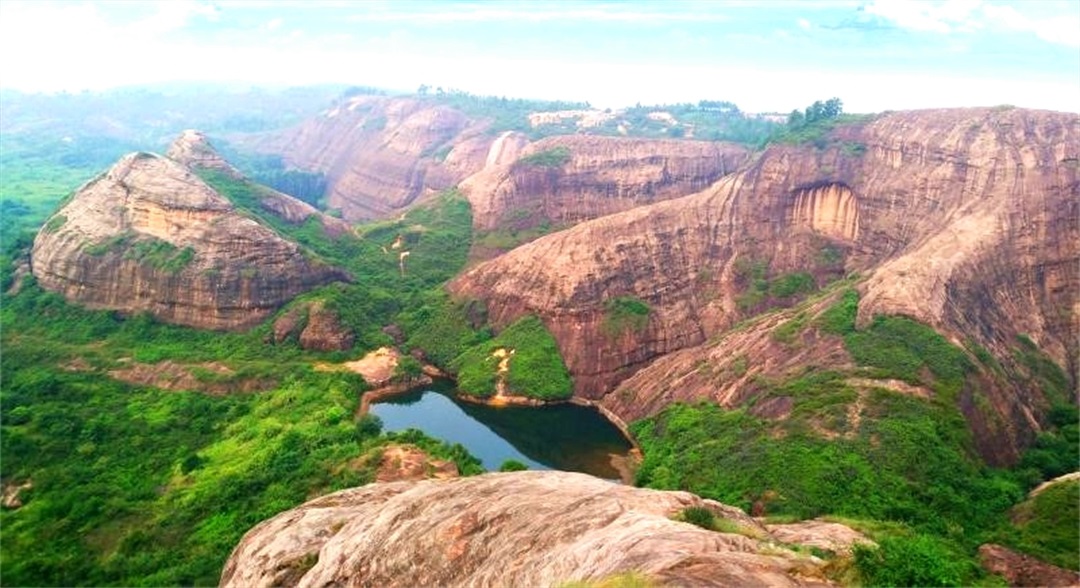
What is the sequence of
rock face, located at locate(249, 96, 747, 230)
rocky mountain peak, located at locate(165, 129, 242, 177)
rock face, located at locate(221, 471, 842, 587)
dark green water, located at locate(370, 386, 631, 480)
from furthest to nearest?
rock face, located at locate(249, 96, 747, 230), rocky mountain peak, located at locate(165, 129, 242, 177), dark green water, located at locate(370, 386, 631, 480), rock face, located at locate(221, 471, 842, 587)

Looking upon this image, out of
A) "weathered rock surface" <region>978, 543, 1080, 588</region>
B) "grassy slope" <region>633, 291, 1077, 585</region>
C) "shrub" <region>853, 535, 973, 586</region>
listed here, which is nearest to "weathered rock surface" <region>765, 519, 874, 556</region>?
"grassy slope" <region>633, 291, 1077, 585</region>

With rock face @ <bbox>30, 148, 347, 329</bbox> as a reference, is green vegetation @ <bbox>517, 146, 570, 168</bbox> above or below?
above

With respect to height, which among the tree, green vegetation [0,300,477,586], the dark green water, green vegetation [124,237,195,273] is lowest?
the dark green water

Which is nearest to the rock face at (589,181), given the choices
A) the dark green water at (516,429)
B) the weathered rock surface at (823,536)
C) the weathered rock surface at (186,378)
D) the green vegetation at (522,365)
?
the green vegetation at (522,365)

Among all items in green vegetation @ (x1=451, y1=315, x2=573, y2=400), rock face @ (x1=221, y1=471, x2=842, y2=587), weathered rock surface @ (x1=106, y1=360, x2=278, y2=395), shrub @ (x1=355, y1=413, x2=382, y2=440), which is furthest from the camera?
green vegetation @ (x1=451, y1=315, x2=573, y2=400)

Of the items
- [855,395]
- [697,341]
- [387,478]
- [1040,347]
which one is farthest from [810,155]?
[387,478]

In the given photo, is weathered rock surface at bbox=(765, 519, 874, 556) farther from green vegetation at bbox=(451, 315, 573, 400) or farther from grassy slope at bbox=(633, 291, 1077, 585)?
green vegetation at bbox=(451, 315, 573, 400)
